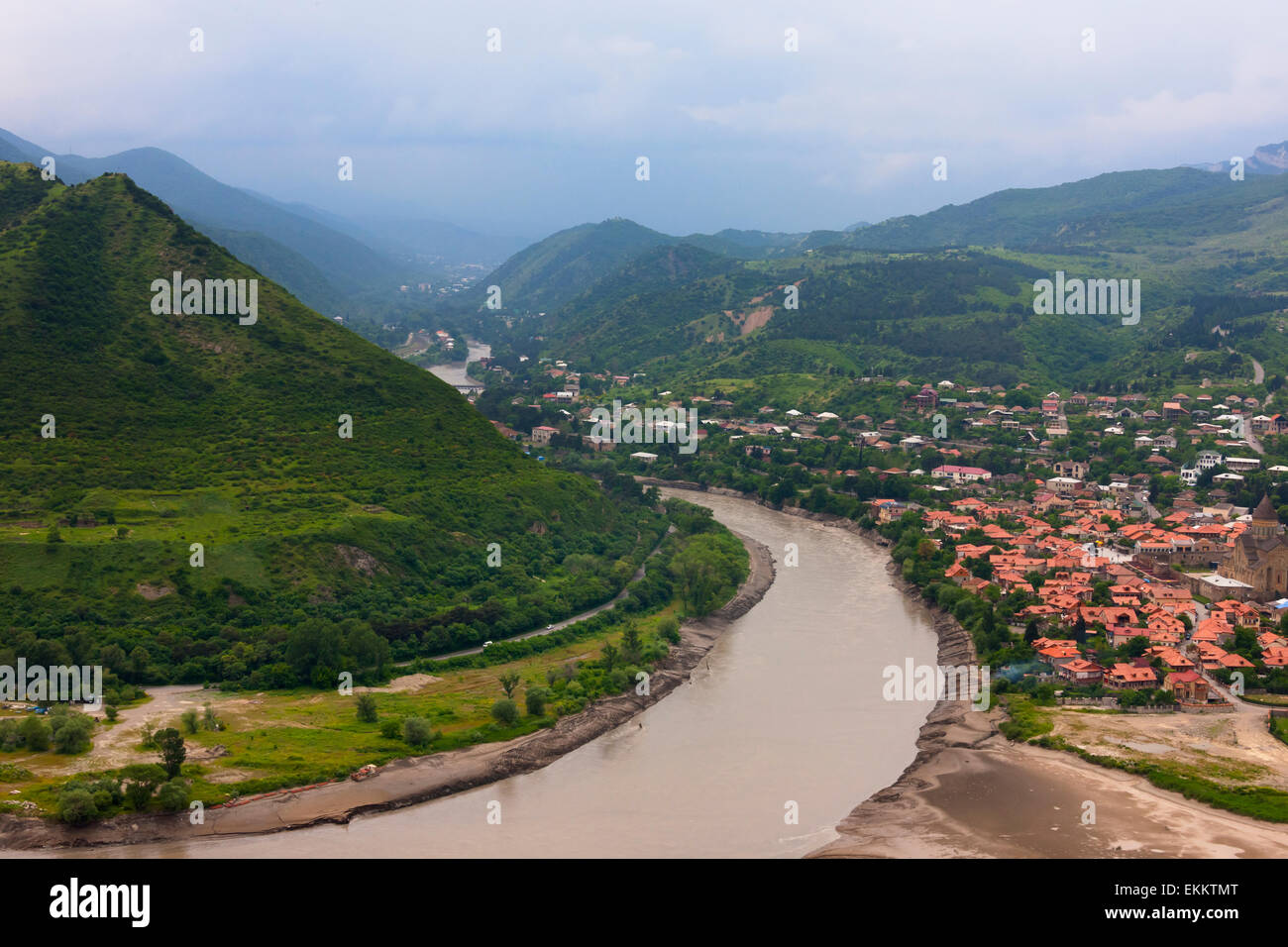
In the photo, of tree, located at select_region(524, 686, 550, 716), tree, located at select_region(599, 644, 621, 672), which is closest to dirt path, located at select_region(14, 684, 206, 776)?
tree, located at select_region(524, 686, 550, 716)

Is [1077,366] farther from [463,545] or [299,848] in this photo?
[299,848]

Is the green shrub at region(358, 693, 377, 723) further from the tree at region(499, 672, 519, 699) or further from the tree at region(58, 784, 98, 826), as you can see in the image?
the tree at region(58, 784, 98, 826)

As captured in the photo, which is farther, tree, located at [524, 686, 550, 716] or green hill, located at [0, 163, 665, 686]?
green hill, located at [0, 163, 665, 686]

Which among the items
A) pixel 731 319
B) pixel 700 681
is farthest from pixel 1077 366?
pixel 700 681

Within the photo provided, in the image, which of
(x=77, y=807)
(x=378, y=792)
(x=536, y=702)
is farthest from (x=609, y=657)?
(x=77, y=807)

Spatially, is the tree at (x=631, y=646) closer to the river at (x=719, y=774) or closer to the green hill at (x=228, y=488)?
the river at (x=719, y=774)
